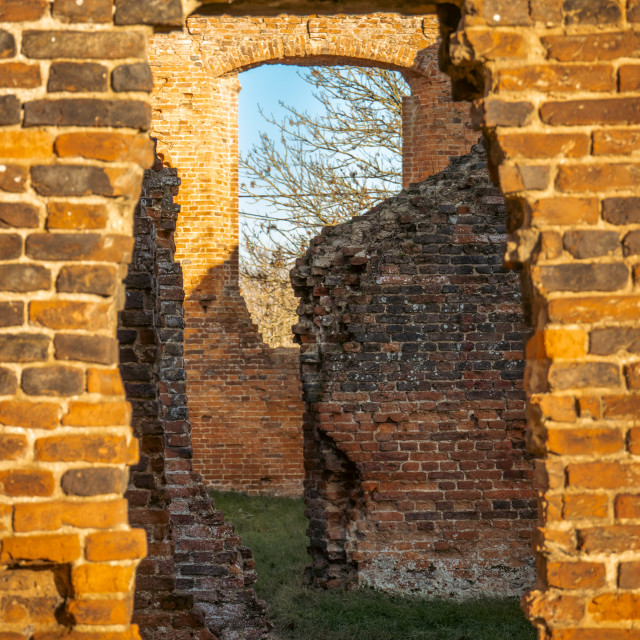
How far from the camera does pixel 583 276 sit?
90.0 inches

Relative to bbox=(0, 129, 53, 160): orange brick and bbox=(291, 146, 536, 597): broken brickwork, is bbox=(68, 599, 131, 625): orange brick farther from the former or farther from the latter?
bbox=(291, 146, 536, 597): broken brickwork

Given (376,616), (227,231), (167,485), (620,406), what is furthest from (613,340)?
(227,231)

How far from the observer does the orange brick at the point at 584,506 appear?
7.38 ft

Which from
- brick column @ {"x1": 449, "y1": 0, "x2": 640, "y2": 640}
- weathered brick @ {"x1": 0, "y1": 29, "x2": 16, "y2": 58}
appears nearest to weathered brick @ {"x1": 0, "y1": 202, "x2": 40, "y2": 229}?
weathered brick @ {"x1": 0, "y1": 29, "x2": 16, "y2": 58}

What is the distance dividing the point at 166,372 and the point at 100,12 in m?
3.25

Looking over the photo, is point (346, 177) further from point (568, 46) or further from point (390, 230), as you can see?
point (568, 46)

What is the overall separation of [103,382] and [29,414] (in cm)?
22

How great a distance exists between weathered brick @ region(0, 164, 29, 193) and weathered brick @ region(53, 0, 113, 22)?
466 millimetres

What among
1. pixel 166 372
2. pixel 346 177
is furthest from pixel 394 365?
pixel 346 177

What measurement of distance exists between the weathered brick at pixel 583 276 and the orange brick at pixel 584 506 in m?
0.59

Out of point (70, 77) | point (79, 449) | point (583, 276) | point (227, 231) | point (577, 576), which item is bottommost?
point (577, 576)

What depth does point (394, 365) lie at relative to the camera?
6.39 metres

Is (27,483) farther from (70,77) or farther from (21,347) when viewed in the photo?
(70,77)

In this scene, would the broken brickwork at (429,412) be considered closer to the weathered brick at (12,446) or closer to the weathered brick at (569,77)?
the weathered brick at (569,77)
